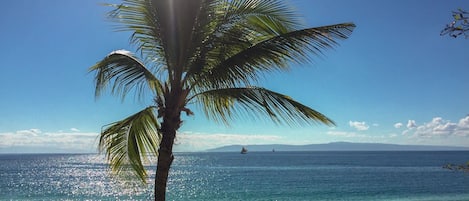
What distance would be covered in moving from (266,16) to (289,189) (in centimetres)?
3339

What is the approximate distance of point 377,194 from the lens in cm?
3353

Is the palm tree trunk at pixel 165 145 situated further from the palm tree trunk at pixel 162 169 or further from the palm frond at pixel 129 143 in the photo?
the palm frond at pixel 129 143

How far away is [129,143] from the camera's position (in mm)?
6012

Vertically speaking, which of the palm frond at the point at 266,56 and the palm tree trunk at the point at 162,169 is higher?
the palm frond at the point at 266,56

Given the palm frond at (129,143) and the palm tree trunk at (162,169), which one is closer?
the palm tree trunk at (162,169)

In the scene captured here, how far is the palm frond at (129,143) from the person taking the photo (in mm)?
5887

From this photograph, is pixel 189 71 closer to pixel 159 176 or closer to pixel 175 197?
pixel 159 176

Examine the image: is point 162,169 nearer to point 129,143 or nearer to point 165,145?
point 165,145

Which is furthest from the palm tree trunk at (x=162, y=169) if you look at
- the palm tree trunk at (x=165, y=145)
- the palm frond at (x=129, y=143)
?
the palm frond at (x=129, y=143)

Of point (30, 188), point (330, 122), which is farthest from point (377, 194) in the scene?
point (30, 188)

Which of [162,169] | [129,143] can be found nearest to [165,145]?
[162,169]

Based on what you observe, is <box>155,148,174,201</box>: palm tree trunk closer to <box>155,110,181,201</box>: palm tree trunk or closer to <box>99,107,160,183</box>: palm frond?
<box>155,110,181,201</box>: palm tree trunk

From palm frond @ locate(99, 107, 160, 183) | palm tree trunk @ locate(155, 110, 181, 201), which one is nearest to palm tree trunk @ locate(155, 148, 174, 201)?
palm tree trunk @ locate(155, 110, 181, 201)

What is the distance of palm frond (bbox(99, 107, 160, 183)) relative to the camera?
19.3ft
